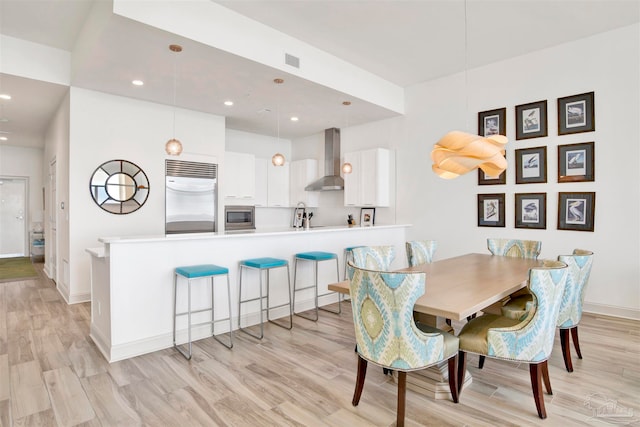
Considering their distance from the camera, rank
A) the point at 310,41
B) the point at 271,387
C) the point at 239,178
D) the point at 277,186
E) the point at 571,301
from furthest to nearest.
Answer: the point at 277,186, the point at 239,178, the point at 310,41, the point at 571,301, the point at 271,387

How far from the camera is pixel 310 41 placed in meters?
4.33

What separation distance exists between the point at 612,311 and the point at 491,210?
1.80m

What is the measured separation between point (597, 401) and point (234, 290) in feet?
10.4

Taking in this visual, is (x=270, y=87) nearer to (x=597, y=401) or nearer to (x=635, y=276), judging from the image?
(x=597, y=401)

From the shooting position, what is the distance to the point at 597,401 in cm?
238

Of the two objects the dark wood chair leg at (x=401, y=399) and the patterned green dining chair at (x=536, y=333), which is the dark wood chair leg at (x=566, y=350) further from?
the dark wood chair leg at (x=401, y=399)

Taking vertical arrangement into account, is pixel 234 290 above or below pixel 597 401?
above

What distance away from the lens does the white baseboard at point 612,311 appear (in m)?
4.04

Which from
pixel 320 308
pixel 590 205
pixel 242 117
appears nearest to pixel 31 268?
pixel 242 117

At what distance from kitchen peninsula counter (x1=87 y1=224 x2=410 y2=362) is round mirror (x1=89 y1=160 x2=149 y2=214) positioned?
1722 mm

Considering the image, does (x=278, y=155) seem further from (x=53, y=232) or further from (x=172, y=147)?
(x=53, y=232)

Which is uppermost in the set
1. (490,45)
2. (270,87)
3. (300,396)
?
(490,45)

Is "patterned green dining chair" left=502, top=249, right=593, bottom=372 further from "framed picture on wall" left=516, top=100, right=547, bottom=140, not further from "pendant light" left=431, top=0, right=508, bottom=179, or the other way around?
"framed picture on wall" left=516, top=100, right=547, bottom=140

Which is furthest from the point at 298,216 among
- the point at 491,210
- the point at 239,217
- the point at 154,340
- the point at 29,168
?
the point at 29,168
